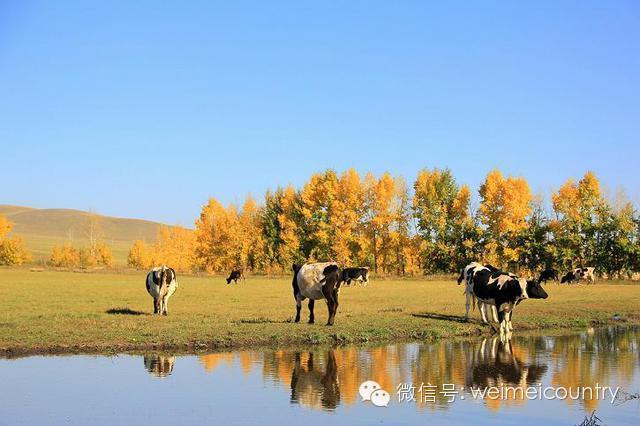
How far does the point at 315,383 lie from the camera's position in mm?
14453

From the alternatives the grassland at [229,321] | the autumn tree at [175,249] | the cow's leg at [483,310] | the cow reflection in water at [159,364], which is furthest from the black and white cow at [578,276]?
the autumn tree at [175,249]

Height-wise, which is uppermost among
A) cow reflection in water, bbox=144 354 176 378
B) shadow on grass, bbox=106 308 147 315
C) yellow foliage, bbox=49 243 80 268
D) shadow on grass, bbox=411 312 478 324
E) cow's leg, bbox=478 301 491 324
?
yellow foliage, bbox=49 243 80 268

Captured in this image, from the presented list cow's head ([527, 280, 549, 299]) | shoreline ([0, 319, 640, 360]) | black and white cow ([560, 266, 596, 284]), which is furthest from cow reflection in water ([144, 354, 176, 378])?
black and white cow ([560, 266, 596, 284])

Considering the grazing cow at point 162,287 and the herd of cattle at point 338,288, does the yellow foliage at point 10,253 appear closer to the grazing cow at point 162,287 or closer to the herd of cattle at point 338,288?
the grazing cow at point 162,287

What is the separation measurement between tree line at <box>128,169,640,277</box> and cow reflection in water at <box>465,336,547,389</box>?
51.9 metres

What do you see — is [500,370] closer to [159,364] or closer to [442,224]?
[159,364]

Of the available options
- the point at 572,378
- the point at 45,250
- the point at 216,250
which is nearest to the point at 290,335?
the point at 572,378

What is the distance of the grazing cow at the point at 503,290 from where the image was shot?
2372cm

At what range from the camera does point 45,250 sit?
606 ft

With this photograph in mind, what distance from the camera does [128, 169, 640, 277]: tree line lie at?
2756 inches

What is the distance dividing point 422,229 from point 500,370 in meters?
60.6

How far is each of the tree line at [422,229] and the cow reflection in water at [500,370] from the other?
51.9 meters

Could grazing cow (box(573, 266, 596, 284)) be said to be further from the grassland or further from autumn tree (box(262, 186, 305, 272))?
autumn tree (box(262, 186, 305, 272))

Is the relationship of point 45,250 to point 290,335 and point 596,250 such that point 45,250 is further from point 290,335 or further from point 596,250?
point 290,335
